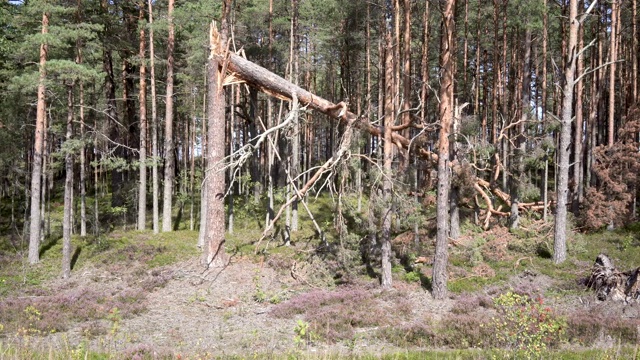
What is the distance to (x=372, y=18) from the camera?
78.1 ft

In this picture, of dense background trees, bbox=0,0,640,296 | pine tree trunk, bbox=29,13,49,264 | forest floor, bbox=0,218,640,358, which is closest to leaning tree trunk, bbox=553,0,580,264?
dense background trees, bbox=0,0,640,296

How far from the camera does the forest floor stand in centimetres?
827

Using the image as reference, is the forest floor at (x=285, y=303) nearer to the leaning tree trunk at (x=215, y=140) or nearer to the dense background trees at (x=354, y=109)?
the dense background trees at (x=354, y=109)

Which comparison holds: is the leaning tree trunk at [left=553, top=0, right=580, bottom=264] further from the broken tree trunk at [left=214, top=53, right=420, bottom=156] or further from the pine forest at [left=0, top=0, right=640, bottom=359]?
the broken tree trunk at [left=214, top=53, right=420, bottom=156]

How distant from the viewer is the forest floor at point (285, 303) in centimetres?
827

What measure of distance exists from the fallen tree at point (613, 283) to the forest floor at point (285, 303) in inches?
13.9

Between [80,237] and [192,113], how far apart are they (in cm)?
848

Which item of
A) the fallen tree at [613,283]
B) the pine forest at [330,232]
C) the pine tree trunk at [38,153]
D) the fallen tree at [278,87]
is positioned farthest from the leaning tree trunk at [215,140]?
the fallen tree at [613,283]

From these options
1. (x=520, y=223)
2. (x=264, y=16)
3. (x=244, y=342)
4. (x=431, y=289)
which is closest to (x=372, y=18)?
(x=264, y=16)

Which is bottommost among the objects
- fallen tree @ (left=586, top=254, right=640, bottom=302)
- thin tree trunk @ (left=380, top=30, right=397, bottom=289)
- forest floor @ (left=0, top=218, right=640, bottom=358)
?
forest floor @ (left=0, top=218, right=640, bottom=358)

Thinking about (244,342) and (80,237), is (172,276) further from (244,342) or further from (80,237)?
(80,237)

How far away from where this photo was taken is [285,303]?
11695 millimetres

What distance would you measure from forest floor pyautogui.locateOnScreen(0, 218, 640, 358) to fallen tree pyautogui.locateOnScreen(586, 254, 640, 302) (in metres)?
0.35

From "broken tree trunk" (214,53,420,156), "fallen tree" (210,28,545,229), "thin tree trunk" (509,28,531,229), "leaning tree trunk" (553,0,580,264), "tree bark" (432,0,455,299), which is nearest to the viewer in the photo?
"tree bark" (432,0,455,299)
